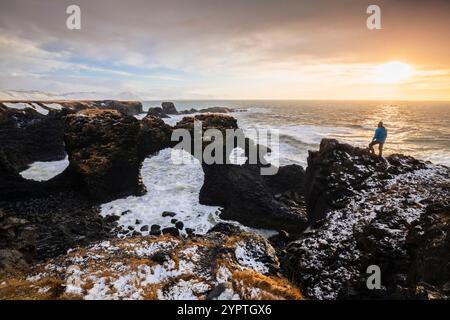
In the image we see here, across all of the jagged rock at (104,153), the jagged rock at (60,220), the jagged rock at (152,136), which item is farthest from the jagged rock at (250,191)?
the jagged rock at (60,220)

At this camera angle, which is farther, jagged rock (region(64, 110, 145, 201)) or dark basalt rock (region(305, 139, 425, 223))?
jagged rock (region(64, 110, 145, 201))

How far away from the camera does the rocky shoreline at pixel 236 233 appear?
368 inches

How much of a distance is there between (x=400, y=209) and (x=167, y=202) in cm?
1805

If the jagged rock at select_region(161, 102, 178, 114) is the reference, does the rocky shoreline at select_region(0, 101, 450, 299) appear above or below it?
below

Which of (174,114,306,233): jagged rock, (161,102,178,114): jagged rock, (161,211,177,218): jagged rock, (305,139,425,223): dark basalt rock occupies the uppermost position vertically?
(161,102,178,114): jagged rock

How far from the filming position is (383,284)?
1058 cm

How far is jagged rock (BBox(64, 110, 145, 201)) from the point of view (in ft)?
83.8

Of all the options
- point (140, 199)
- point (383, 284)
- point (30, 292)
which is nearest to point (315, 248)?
point (383, 284)

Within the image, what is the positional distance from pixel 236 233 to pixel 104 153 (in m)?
17.3

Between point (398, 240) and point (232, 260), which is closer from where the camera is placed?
point (232, 260)

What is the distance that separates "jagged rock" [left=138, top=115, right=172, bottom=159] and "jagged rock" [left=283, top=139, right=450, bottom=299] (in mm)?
17649

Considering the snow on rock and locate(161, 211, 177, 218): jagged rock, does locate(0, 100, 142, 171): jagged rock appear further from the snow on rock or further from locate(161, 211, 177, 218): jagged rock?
the snow on rock

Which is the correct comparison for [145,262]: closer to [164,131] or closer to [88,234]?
[88,234]

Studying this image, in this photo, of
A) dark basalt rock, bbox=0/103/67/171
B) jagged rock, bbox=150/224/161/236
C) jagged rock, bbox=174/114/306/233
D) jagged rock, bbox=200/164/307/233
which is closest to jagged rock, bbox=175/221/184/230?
jagged rock, bbox=150/224/161/236
